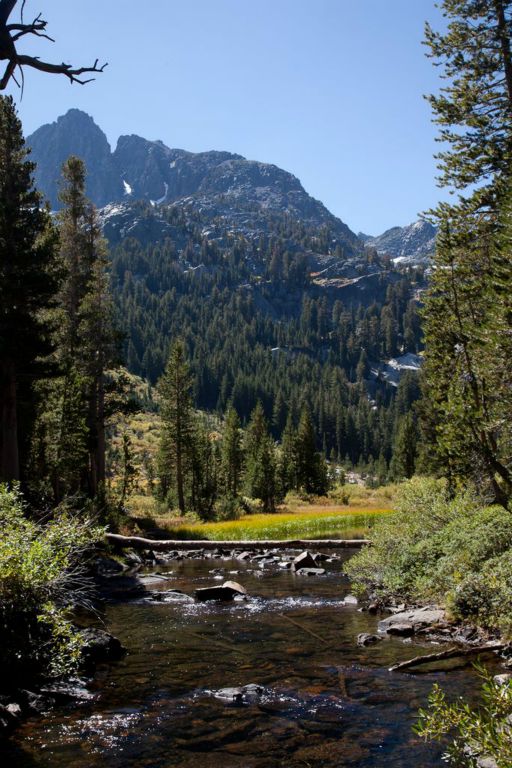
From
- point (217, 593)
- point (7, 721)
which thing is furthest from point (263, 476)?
point (7, 721)

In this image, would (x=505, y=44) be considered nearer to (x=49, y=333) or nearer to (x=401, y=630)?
(x=401, y=630)

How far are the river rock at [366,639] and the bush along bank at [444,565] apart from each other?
130 centimetres

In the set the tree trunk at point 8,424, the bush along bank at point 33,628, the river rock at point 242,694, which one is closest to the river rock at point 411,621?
the river rock at point 242,694

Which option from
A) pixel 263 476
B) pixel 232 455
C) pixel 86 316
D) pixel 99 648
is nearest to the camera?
pixel 99 648

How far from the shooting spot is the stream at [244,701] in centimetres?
784

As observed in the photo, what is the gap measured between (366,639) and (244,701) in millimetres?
4365

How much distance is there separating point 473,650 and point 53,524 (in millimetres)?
8723

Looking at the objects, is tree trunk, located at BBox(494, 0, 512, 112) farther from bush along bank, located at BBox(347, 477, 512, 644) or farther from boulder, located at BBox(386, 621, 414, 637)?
boulder, located at BBox(386, 621, 414, 637)

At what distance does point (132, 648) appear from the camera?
516 inches

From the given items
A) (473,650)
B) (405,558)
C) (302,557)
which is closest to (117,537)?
(302,557)

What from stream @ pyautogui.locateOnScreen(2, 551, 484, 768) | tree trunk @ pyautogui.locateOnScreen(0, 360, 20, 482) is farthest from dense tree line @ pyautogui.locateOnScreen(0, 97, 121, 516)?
stream @ pyautogui.locateOnScreen(2, 551, 484, 768)

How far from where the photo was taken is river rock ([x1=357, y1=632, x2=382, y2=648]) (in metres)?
13.1

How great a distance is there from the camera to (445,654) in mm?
11555

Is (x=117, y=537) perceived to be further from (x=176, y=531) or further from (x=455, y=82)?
(x=455, y=82)
